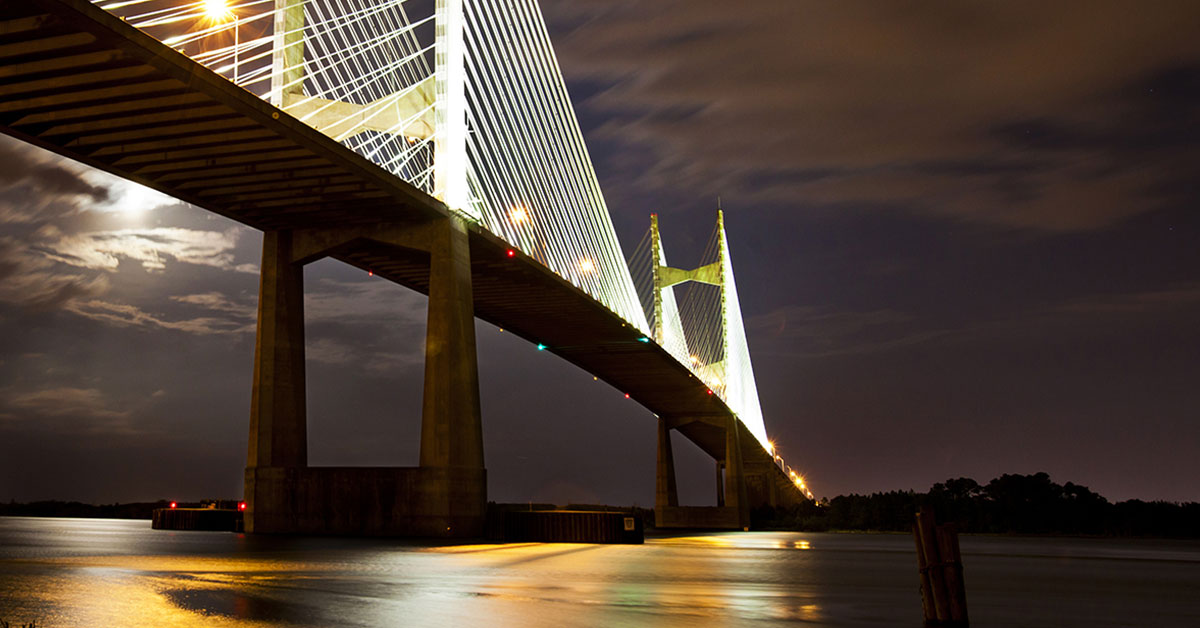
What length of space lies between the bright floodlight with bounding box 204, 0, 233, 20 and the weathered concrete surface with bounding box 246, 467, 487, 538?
12.1 m

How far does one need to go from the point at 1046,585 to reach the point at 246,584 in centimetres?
1317

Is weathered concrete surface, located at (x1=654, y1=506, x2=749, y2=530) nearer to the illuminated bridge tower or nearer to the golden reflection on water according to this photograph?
the illuminated bridge tower

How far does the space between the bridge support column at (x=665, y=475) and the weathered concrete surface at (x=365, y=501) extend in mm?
46733

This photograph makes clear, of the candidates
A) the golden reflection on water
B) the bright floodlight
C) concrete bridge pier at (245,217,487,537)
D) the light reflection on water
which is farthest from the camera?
concrete bridge pier at (245,217,487,537)

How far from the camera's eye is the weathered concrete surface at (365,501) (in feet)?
86.5

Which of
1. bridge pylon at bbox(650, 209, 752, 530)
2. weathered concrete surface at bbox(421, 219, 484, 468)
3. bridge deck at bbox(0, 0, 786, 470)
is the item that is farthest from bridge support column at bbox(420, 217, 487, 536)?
bridge pylon at bbox(650, 209, 752, 530)

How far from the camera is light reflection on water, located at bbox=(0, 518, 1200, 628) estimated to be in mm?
9641

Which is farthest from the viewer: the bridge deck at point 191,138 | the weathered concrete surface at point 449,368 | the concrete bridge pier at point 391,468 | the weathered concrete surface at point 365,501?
the weathered concrete surface at point 449,368

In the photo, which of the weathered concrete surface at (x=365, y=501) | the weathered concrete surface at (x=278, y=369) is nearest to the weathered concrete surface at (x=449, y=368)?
the weathered concrete surface at (x=365, y=501)

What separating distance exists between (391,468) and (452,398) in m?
2.48

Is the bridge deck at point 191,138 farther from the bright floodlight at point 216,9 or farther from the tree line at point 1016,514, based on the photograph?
the tree line at point 1016,514

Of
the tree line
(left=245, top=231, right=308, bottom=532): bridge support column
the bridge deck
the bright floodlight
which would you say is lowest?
the tree line

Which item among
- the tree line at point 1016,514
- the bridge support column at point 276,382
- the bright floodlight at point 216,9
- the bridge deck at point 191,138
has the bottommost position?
the tree line at point 1016,514

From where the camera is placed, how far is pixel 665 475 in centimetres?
7425
